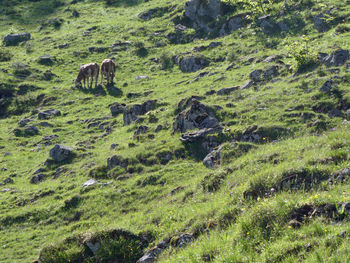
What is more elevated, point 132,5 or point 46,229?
point 132,5

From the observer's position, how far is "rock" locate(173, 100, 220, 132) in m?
20.6

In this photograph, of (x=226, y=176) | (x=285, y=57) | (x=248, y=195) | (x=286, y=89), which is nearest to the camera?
(x=248, y=195)

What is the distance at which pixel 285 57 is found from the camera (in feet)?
93.7

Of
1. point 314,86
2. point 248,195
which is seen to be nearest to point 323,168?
point 248,195

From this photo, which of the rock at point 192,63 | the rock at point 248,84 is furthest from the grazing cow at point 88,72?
the rock at point 248,84

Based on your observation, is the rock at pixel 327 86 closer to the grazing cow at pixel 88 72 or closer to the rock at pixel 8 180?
the rock at pixel 8 180

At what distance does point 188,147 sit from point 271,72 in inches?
409

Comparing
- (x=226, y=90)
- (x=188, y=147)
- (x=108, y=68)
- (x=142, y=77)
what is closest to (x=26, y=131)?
(x=108, y=68)

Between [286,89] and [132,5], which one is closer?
[286,89]

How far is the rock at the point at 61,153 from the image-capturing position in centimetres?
2409

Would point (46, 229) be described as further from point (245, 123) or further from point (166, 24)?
point (166, 24)

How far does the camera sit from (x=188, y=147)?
19.7 m

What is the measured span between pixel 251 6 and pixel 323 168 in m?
34.6

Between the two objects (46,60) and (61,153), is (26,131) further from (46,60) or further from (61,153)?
(46,60)
